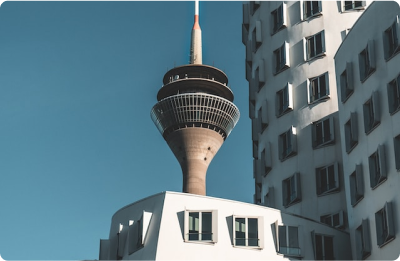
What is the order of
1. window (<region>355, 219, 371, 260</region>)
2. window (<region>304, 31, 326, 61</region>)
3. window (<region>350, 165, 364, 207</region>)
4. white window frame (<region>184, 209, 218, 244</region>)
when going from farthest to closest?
window (<region>304, 31, 326, 61</region>), window (<region>350, 165, 364, 207</region>), white window frame (<region>184, 209, 218, 244</region>), window (<region>355, 219, 371, 260</region>)

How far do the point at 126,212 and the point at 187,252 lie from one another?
4.50m

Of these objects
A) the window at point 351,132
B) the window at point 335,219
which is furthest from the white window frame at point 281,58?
the window at point 351,132

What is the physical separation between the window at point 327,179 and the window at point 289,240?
6.87m

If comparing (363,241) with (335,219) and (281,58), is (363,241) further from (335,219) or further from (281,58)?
(281,58)

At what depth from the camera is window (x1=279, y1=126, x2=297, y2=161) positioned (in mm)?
47750

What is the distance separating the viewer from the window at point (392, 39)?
3450cm

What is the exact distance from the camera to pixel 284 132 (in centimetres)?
4928

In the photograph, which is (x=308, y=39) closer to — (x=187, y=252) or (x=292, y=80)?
(x=292, y=80)

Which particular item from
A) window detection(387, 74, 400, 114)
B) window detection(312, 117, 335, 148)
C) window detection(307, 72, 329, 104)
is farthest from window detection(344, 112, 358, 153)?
window detection(307, 72, 329, 104)

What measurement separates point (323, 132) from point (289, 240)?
10.3m

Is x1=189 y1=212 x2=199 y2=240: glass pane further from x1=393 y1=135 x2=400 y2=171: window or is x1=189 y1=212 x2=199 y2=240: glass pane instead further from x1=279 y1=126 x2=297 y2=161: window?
x1=279 y1=126 x2=297 y2=161: window

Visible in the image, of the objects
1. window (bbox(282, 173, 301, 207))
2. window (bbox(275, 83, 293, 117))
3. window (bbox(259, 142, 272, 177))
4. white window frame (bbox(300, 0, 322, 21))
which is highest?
white window frame (bbox(300, 0, 322, 21))

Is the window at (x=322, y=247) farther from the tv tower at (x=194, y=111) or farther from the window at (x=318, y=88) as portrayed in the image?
the tv tower at (x=194, y=111)

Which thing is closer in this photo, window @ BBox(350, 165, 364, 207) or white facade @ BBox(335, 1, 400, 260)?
white facade @ BBox(335, 1, 400, 260)
